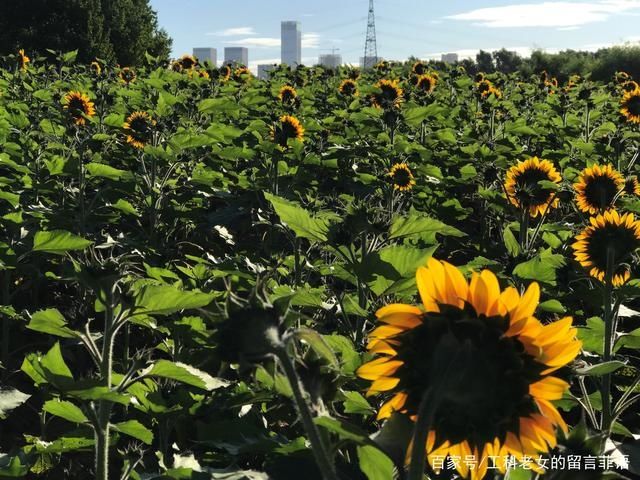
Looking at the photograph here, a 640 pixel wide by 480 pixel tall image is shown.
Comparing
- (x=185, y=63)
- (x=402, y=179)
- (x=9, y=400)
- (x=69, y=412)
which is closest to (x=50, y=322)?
(x=69, y=412)

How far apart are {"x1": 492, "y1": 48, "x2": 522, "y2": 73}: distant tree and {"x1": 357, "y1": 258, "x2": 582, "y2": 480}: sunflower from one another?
114ft

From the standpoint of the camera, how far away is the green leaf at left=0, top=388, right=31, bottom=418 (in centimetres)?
188

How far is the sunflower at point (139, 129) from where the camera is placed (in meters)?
4.79

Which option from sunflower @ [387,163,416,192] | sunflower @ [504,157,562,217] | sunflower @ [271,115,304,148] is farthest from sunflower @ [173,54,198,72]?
sunflower @ [504,157,562,217]

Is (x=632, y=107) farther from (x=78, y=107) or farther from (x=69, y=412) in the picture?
(x=69, y=412)

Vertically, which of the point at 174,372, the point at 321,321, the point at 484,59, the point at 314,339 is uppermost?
the point at 484,59

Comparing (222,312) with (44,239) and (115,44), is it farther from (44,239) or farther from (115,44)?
(115,44)

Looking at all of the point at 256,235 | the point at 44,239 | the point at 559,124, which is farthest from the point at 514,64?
the point at 44,239

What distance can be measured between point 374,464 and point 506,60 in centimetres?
3627

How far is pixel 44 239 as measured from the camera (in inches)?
81.0

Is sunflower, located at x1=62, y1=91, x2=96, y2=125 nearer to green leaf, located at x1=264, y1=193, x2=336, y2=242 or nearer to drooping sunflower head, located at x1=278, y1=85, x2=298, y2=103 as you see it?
drooping sunflower head, located at x1=278, y1=85, x2=298, y2=103

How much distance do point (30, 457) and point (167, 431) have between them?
548 mm

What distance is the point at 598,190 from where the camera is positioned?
3400 millimetres

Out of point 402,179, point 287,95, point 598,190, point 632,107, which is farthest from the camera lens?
point 287,95
